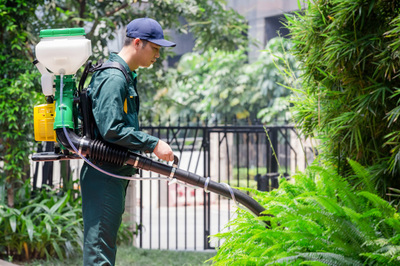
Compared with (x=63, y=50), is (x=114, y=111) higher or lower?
lower

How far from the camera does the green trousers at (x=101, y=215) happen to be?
331cm

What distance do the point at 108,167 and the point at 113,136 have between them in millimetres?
279

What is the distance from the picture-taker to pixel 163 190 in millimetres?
13547

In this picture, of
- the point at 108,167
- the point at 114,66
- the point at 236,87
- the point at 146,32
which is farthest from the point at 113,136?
the point at 236,87

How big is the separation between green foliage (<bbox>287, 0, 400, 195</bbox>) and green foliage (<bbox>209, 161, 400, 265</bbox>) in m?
0.41

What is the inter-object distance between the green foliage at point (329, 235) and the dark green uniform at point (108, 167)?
2.53ft

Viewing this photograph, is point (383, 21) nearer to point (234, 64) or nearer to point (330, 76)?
point (330, 76)

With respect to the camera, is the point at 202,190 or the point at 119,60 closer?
the point at 119,60

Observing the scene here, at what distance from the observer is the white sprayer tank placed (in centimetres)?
327

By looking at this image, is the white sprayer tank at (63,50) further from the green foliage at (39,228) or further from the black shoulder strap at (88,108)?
the green foliage at (39,228)

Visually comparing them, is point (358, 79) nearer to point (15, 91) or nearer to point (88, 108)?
point (88, 108)

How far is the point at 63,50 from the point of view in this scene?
327 centimetres

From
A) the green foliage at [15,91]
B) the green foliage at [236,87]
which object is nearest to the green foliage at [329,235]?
the green foliage at [15,91]

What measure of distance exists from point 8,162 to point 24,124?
0.52 meters
